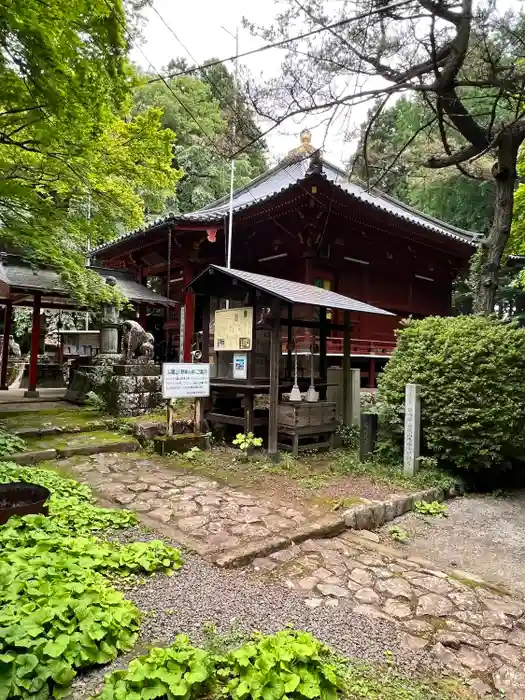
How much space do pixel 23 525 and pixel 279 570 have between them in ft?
6.29

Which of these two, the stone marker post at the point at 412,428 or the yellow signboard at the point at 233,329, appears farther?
the yellow signboard at the point at 233,329

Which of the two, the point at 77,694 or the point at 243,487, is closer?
the point at 77,694

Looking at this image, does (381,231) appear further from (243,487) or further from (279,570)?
(279,570)

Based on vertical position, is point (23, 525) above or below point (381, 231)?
below

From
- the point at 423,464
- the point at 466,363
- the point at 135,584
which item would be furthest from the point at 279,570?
the point at 466,363

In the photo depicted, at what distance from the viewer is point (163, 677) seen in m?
1.85

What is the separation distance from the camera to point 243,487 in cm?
511

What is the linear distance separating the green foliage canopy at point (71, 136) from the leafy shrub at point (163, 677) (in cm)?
438

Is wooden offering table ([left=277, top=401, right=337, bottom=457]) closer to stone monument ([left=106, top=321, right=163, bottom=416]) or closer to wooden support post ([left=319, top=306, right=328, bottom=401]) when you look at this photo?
wooden support post ([left=319, top=306, right=328, bottom=401])

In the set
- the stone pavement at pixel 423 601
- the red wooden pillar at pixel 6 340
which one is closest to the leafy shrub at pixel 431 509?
the stone pavement at pixel 423 601

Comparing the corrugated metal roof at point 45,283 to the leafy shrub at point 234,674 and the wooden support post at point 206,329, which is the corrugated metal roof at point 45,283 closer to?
the wooden support post at point 206,329

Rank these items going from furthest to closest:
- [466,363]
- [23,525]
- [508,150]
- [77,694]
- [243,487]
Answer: [508,150] → [466,363] → [243,487] → [23,525] → [77,694]

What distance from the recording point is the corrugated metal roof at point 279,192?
9953 mm

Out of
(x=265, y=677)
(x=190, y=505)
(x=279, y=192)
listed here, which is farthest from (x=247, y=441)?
(x=279, y=192)
